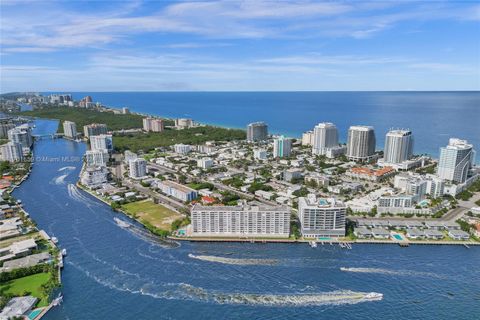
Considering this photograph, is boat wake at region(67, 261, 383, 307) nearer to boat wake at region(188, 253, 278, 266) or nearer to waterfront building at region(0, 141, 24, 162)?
boat wake at region(188, 253, 278, 266)

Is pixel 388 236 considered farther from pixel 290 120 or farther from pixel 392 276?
pixel 290 120

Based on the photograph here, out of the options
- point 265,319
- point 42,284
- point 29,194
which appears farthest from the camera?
point 29,194

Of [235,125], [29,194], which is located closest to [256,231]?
[29,194]

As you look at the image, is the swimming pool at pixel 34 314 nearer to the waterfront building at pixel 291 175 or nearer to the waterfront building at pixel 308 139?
the waterfront building at pixel 291 175

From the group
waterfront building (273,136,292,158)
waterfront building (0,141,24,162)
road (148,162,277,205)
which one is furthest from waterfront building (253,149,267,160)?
waterfront building (0,141,24,162)

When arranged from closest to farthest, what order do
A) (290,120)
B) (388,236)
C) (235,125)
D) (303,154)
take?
(388,236) < (303,154) < (235,125) < (290,120)

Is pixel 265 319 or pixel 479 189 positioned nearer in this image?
pixel 265 319

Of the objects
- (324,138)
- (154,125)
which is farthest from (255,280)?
(154,125)

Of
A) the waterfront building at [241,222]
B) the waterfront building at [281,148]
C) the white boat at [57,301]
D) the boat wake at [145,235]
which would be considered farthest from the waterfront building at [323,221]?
the waterfront building at [281,148]
